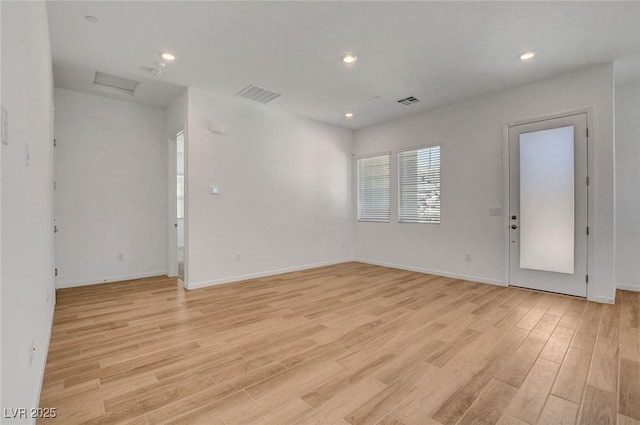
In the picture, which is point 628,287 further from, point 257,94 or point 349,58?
point 257,94

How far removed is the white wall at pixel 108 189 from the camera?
4664 millimetres

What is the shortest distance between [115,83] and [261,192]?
8.87 feet

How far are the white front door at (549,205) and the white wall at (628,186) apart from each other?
1.07 meters

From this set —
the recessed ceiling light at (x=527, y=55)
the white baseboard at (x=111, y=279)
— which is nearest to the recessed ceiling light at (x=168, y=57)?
the white baseboard at (x=111, y=279)

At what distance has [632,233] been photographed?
4355mm

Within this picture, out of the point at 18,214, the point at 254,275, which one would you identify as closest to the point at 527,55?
the point at 18,214

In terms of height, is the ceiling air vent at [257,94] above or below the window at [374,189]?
above

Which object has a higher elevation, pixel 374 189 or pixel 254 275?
pixel 374 189

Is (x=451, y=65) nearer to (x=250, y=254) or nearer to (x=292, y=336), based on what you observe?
(x=292, y=336)

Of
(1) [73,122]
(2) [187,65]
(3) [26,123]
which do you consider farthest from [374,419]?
(1) [73,122]

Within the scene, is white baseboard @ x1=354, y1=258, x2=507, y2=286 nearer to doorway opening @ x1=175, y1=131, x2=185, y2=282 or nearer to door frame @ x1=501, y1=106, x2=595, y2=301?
door frame @ x1=501, y1=106, x2=595, y2=301

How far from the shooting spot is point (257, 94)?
477cm

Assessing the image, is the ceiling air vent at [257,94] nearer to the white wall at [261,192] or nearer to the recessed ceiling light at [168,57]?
the white wall at [261,192]

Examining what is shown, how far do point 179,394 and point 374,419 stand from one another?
1.25 meters
